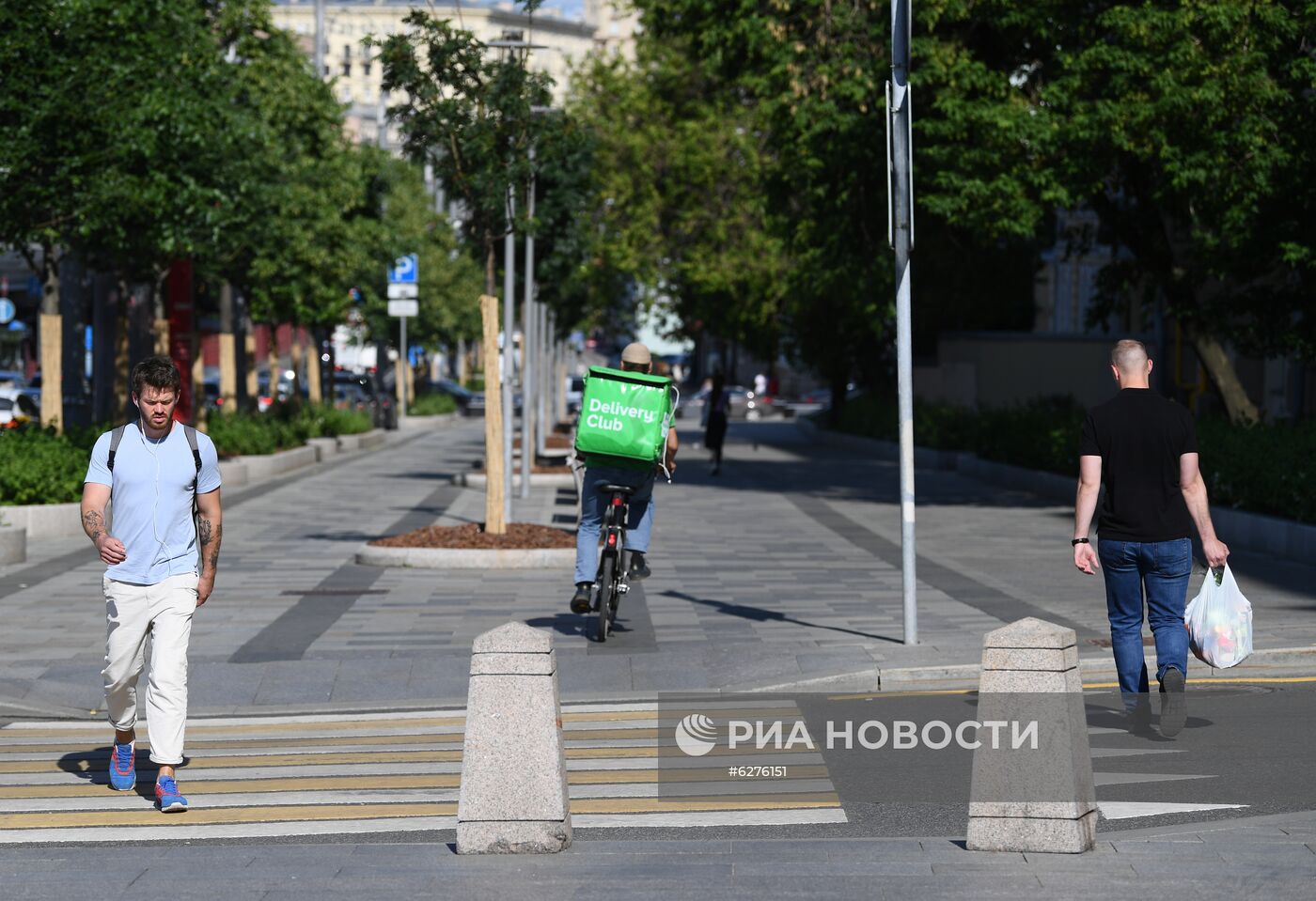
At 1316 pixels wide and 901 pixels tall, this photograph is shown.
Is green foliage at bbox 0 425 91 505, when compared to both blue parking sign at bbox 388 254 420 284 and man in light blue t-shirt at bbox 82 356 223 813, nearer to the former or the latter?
man in light blue t-shirt at bbox 82 356 223 813

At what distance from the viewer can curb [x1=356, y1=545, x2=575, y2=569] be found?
17156 mm

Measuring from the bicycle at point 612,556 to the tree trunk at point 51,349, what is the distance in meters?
12.3

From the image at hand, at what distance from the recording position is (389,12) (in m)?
168

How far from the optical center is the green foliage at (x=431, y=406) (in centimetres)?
6925

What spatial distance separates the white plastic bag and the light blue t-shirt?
4374 mm

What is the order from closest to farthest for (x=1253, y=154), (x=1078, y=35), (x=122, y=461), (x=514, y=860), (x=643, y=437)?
(x=514, y=860) < (x=122, y=461) < (x=643, y=437) < (x=1253, y=154) < (x=1078, y=35)

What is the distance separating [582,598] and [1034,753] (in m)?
6.27

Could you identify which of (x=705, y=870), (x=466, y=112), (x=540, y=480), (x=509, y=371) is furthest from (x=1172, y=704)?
(x=540, y=480)

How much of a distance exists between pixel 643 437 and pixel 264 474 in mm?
21221

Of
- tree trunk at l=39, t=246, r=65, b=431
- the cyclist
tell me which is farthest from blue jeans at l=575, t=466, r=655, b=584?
tree trunk at l=39, t=246, r=65, b=431

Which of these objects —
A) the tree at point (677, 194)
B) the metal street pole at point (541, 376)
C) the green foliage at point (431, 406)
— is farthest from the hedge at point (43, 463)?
the green foliage at point (431, 406)

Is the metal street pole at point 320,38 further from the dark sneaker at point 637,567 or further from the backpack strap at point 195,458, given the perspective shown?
the backpack strap at point 195,458

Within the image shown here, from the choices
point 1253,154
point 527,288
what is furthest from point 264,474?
point 1253,154

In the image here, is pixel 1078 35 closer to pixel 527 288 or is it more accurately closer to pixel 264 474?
pixel 527 288
